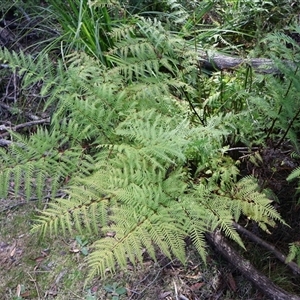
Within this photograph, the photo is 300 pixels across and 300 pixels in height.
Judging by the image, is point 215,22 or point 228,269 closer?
point 228,269

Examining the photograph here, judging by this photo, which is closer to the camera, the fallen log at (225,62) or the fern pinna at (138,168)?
the fern pinna at (138,168)

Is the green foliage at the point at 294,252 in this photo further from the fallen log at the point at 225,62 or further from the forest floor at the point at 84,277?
the fallen log at the point at 225,62

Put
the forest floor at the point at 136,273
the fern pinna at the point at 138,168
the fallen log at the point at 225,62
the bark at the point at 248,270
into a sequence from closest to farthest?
the fern pinna at the point at 138,168 → the bark at the point at 248,270 → the forest floor at the point at 136,273 → the fallen log at the point at 225,62

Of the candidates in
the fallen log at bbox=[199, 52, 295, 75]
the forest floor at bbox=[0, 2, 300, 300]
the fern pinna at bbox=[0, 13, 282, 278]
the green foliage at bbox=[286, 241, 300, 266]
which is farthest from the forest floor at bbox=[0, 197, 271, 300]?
the fallen log at bbox=[199, 52, 295, 75]

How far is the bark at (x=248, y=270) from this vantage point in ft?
6.38

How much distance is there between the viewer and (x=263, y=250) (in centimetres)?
214

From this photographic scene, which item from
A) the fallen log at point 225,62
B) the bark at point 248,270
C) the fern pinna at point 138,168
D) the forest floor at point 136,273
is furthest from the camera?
the fallen log at point 225,62

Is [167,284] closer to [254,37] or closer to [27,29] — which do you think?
[254,37]

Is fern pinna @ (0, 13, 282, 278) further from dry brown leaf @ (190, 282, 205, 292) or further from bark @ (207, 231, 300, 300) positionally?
dry brown leaf @ (190, 282, 205, 292)

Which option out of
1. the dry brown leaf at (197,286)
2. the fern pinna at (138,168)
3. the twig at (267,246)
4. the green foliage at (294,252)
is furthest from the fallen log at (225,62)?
the dry brown leaf at (197,286)

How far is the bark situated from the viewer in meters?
1.94

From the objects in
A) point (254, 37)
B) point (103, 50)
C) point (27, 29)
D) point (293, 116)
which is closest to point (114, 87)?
point (103, 50)

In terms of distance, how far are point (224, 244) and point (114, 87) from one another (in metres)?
1.11

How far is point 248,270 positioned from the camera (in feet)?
6.64
